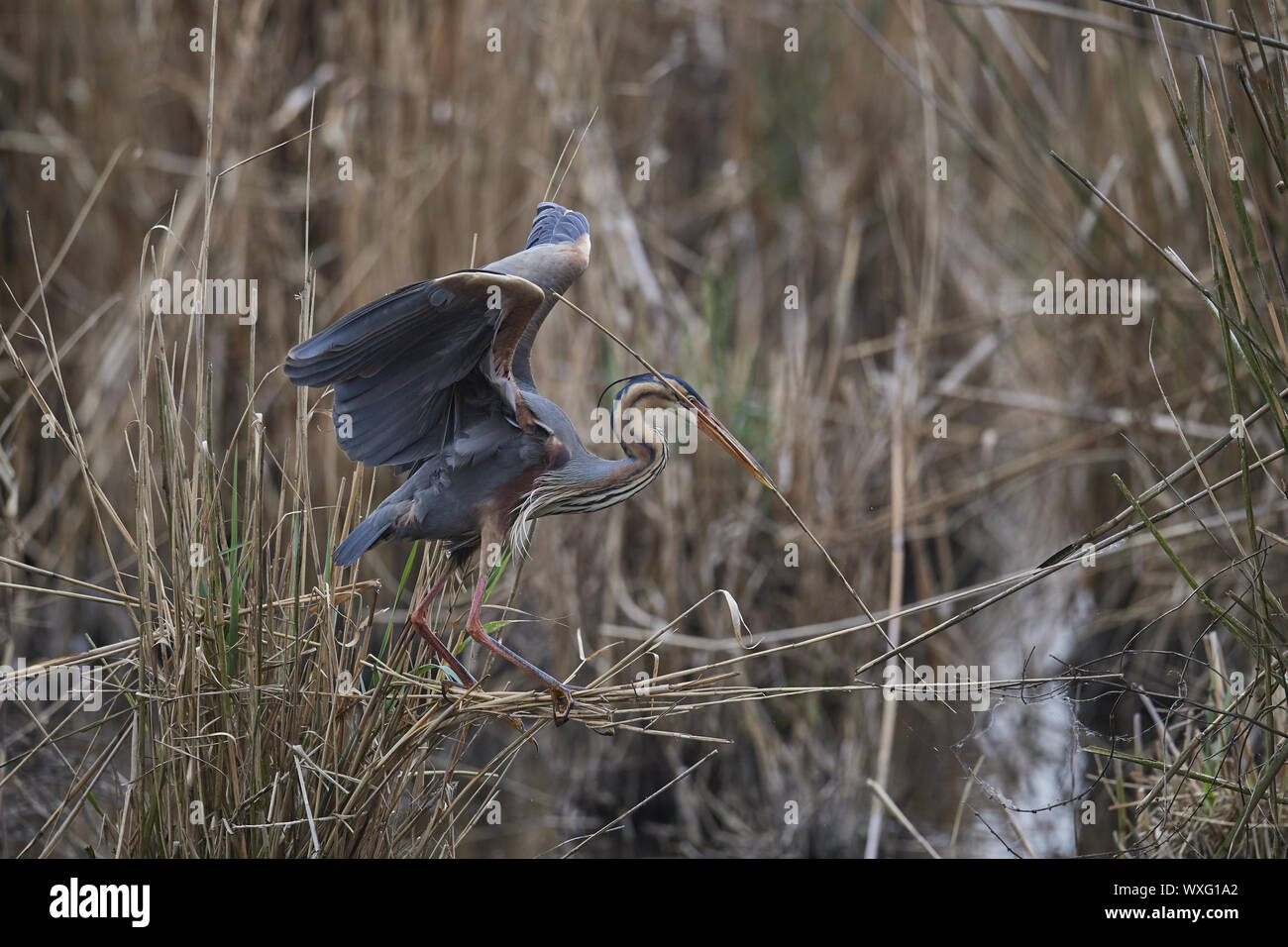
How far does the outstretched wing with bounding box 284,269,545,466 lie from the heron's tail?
3.8 inches

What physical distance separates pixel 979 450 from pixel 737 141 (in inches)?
71.4

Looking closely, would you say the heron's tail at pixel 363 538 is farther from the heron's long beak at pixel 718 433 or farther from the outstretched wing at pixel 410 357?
the heron's long beak at pixel 718 433

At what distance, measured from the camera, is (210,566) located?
6.59 feet

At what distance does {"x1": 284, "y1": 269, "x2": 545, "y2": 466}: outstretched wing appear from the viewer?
1927mm

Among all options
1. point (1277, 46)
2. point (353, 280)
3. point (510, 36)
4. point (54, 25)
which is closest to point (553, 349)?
point (353, 280)

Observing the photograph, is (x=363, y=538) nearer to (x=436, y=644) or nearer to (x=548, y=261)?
(x=436, y=644)

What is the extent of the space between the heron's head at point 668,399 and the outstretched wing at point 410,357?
21cm

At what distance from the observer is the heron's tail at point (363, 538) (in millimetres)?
2092

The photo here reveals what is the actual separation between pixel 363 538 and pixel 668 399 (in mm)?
590

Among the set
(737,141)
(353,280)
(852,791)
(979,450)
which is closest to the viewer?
(852,791)

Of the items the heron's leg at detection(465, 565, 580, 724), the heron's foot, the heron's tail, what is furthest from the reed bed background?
the heron's foot

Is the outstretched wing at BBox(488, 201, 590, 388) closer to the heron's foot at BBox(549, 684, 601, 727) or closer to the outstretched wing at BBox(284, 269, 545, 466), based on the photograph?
the outstretched wing at BBox(284, 269, 545, 466)

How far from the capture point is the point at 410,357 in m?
2.08
